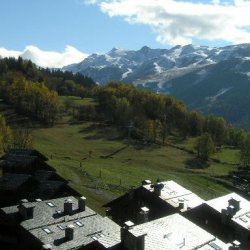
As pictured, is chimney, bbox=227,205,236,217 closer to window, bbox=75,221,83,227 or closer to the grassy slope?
window, bbox=75,221,83,227

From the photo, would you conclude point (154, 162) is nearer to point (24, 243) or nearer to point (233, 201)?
point (233, 201)

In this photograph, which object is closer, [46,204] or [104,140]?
[46,204]

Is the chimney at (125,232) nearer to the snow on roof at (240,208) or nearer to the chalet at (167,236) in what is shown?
the chalet at (167,236)

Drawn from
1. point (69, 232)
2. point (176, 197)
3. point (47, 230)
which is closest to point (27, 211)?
point (47, 230)

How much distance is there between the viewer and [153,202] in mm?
67438

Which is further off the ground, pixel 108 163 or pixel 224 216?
pixel 224 216

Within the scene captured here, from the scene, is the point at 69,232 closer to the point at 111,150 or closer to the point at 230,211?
the point at 230,211

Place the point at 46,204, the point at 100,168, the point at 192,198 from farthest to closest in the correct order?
the point at 100,168, the point at 192,198, the point at 46,204

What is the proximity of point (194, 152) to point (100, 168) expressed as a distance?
57579 millimetres

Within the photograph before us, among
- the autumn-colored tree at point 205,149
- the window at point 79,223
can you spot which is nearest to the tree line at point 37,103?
the autumn-colored tree at point 205,149

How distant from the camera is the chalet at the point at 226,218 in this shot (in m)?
61.4

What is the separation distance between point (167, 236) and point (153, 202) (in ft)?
64.1

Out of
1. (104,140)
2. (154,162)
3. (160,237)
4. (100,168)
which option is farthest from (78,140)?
(160,237)

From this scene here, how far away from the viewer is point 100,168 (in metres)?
124
